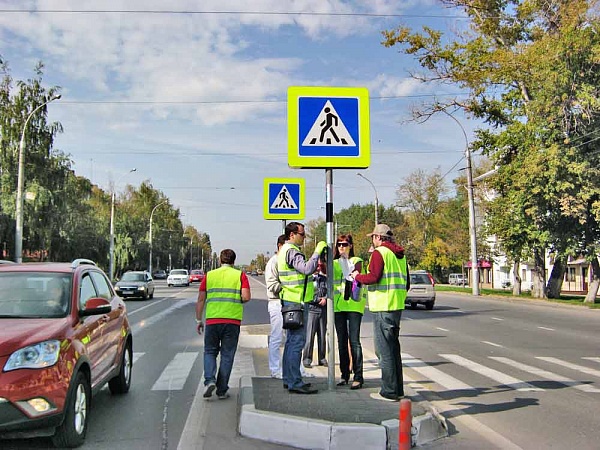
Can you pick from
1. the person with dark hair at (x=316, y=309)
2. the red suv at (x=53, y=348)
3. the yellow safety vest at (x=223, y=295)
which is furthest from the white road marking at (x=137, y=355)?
the yellow safety vest at (x=223, y=295)

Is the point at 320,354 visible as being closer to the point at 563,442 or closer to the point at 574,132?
the point at 563,442

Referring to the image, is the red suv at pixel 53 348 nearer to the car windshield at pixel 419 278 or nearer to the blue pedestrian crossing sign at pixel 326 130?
the blue pedestrian crossing sign at pixel 326 130

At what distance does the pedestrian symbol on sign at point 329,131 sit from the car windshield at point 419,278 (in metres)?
18.2

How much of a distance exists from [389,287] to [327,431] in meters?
1.88

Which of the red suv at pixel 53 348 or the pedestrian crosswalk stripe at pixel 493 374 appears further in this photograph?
the pedestrian crosswalk stripe at pixel 493 374

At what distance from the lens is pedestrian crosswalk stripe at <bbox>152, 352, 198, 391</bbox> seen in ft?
26.0

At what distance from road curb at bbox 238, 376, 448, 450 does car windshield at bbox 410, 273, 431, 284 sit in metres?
18.8

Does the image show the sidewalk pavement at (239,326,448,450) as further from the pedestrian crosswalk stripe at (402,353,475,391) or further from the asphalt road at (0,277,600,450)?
the pedestrian crosswalk stripe at (402,353,475,391)

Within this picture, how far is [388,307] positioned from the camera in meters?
6.41

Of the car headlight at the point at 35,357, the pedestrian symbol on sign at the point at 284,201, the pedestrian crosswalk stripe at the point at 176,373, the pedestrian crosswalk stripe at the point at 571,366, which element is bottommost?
the pedestrian crosswalk stripe at the point at 571,366

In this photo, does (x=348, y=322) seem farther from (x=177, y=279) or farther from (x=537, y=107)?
(x=177, y=279)

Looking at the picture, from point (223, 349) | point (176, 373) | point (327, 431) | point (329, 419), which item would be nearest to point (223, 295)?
point (223, 349)

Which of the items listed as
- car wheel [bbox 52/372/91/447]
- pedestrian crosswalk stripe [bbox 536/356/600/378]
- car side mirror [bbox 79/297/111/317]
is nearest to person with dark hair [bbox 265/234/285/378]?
car side mirror [bbox 79/297/111/317]

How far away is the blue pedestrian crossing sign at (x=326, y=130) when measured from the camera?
6.70m
